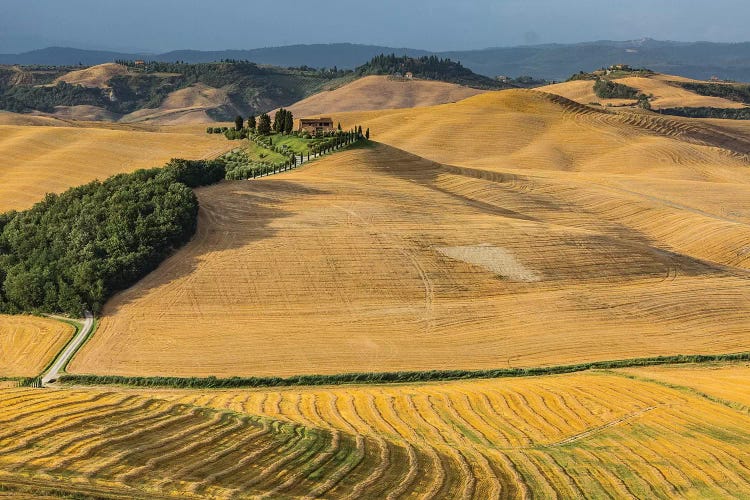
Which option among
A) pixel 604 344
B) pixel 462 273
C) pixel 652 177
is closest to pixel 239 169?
pixel 462 273

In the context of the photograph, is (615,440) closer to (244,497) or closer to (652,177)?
(244,497)

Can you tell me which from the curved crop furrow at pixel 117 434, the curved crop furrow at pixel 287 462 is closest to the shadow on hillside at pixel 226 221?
the curved crop furrow at pixel 117 434

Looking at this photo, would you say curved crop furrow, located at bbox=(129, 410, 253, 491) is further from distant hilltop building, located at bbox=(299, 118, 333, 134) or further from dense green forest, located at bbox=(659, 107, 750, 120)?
dense green forest, located at bbox=(659, 107, 750, 120)

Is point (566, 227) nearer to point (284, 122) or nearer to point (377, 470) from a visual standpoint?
point (284, 122)

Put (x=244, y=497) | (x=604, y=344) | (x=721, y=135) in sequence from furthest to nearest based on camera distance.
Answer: (x=721, y=135) < (x=604, y=344) < (x=244, y=497)

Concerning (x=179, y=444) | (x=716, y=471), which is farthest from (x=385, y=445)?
(x=716, y=471)

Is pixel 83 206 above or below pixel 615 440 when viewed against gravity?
above
